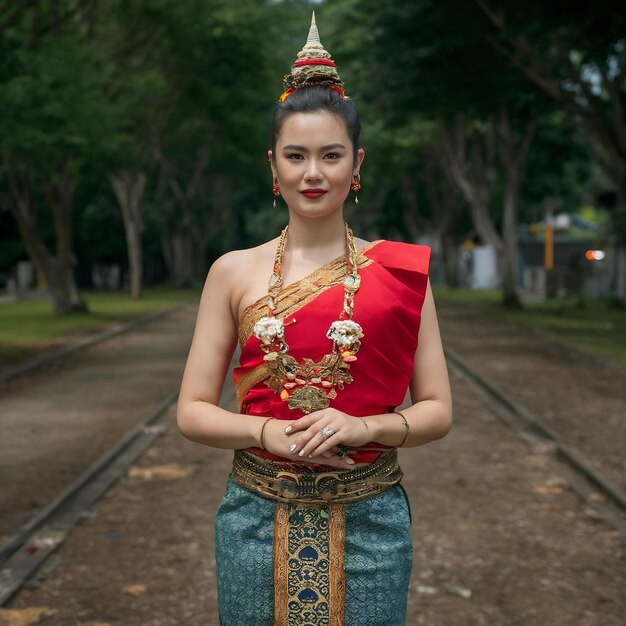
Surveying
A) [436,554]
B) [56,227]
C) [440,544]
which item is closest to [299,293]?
[436,554]

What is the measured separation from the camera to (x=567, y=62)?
20.0m

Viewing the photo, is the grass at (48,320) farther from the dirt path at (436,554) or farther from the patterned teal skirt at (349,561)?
the patterned teal skirt at (349,561)

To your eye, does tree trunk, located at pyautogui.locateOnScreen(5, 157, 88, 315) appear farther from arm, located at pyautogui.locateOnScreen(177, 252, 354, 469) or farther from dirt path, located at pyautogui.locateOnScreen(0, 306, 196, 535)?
arm, located at pyautogui.locateOnScreen(177, 252, 354, 469)

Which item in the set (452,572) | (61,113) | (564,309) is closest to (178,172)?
(564,309)

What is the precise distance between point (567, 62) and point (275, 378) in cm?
1897

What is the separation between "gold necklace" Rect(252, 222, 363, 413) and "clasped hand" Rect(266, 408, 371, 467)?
0.08 meters

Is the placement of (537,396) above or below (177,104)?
below

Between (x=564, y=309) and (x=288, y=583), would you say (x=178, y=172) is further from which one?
(x=288, y=583)

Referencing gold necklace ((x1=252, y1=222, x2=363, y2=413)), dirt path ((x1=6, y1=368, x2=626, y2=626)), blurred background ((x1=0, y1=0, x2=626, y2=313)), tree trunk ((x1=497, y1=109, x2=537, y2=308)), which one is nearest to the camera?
gold necklace ((x1=252, y1=222, x2=363, y2=413))

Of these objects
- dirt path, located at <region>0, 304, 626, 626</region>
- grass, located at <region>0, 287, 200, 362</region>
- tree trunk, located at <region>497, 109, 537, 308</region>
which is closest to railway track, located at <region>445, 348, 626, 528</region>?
dirt path, located at <region>0, 304, 626, 626</region>

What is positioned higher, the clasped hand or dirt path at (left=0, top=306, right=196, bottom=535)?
the clasped hand

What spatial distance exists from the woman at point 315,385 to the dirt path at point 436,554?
2727mm

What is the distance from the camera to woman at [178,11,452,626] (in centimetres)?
254

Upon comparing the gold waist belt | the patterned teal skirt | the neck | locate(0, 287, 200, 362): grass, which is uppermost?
the neck
